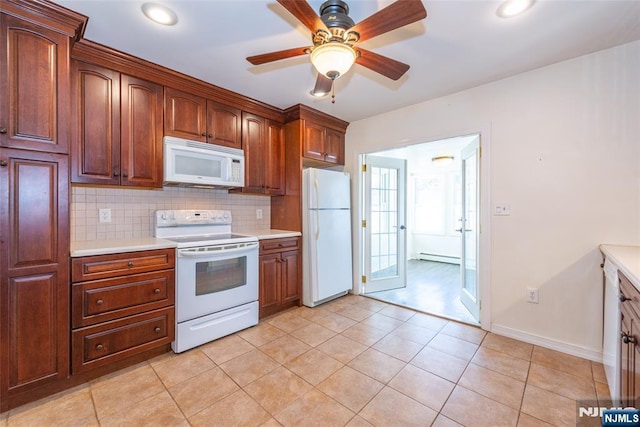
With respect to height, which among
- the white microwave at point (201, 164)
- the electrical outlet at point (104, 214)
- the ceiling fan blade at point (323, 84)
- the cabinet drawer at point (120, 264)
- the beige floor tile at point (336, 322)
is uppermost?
the ceiling fan blade at point (323, 84)

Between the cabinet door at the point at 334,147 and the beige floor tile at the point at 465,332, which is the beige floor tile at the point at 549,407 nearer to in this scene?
the beige floor tile at the point at 465,332

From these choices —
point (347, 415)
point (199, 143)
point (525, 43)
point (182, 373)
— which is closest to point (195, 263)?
point (182, 373)

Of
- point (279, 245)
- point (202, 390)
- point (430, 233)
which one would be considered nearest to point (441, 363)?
point (202, 390)

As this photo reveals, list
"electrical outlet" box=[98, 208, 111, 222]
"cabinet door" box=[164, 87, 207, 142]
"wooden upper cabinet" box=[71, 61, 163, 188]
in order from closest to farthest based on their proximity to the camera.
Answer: "wooden upper cabinet" box=[71, 61, 163, 188]
"electrical outlet" box=[98, 208, 111, 222]
"cabinet door" box=[164, 87, 207, 142]

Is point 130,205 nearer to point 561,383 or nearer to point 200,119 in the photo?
point 200,119

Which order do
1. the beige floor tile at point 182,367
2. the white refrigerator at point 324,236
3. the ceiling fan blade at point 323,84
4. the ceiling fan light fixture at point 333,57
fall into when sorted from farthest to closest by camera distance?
the white refrigerator at point 324,236 → the beige floor tile at point 182,367 → the ceiling fan blade at point 323,84 → the ceiling fan light fixture at point 333,57


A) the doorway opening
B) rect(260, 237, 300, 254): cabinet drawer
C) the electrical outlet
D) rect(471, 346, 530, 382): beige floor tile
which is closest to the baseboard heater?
the doorway opening

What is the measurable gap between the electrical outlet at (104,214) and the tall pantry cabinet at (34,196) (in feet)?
2.14

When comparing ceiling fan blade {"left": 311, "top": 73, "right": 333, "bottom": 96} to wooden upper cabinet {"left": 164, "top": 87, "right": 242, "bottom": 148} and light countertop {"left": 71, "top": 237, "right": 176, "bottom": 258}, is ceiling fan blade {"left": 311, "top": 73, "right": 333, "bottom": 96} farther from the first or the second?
light countertop {"left": 71, "top": 237, "right": 176, "bottom": 258}

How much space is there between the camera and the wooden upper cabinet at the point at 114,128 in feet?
6.54

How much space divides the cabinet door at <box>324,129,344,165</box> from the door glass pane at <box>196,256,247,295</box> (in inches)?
69.9

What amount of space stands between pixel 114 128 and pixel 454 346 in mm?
3346

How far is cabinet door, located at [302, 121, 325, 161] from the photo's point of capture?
3256 mm

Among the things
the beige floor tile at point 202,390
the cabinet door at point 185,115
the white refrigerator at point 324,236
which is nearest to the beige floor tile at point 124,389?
the beige floor tile at point 202,390
